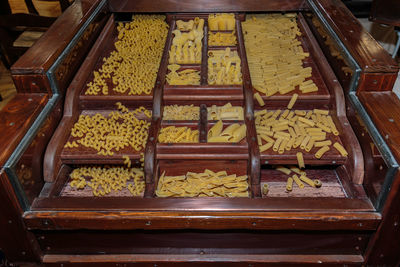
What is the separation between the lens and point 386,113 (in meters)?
1.64

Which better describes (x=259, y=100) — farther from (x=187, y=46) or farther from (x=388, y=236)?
(x=388, y=236)

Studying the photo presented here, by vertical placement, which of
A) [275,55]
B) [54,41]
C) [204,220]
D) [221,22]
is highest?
[54,41]

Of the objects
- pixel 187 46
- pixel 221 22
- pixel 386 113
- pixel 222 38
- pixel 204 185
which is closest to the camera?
pixel 386 113

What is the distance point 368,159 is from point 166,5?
210 cm

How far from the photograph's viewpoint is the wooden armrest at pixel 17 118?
150 centimetres

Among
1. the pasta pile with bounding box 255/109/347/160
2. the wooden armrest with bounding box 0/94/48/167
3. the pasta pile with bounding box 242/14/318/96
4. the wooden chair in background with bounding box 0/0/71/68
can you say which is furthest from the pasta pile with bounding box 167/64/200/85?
the wooden chair in background with bounding box 0/0/71/68

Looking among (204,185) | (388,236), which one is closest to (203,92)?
(204,185)

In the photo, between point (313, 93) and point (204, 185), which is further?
point (313, 93)

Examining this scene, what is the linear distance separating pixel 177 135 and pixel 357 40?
1.22 meters

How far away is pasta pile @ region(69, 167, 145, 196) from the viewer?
1.87m

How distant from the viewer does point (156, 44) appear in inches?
109

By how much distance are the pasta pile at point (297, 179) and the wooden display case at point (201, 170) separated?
1.5 inches

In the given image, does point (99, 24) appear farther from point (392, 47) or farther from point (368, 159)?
point (392, 47)

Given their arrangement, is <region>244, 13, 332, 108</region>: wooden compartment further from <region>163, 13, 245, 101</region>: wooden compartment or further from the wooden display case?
<region>163, 13, 245, 101</region>: wooden compartment
